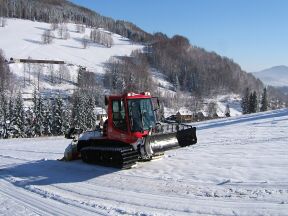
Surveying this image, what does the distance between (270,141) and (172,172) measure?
9.52 metres

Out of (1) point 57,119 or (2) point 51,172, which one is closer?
(2) point 51,172

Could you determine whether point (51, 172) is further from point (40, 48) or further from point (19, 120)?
point (40, 48)

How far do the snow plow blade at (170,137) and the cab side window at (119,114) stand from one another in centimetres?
114

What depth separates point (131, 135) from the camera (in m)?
16.5

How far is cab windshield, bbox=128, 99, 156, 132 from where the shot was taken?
16656 millimetres

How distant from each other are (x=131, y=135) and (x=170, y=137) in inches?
73.7

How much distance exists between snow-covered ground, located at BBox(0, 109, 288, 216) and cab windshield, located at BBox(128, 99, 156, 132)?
1.52m

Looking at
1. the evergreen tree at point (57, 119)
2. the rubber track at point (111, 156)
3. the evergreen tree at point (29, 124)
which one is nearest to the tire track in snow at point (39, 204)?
the rubber track at point (111, 156)

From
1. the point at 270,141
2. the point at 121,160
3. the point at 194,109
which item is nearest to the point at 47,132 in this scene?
the point at 270,141

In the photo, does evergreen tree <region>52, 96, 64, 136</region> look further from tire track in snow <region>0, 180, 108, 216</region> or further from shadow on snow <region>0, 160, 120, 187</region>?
tire track in snow <region>0, 180, 108, 216</region>

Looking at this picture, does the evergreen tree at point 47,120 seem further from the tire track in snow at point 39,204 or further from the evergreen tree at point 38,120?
the tire track in snow at point 39,204

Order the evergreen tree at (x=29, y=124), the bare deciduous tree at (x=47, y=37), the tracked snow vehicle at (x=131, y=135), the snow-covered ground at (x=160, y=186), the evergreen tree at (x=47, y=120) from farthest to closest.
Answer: the bare deciduous tree at (x=47, y=37)
the evergreen tree at (x=47, y=120)
the evergreen tree at (x=29, y=124)
the tracked snow vehicle at (x=131, y=135)
the snow-covered ground at (x=160, y=186)

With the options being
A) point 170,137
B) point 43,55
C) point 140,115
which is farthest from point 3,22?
point 140,115

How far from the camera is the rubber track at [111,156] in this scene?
1580cm
